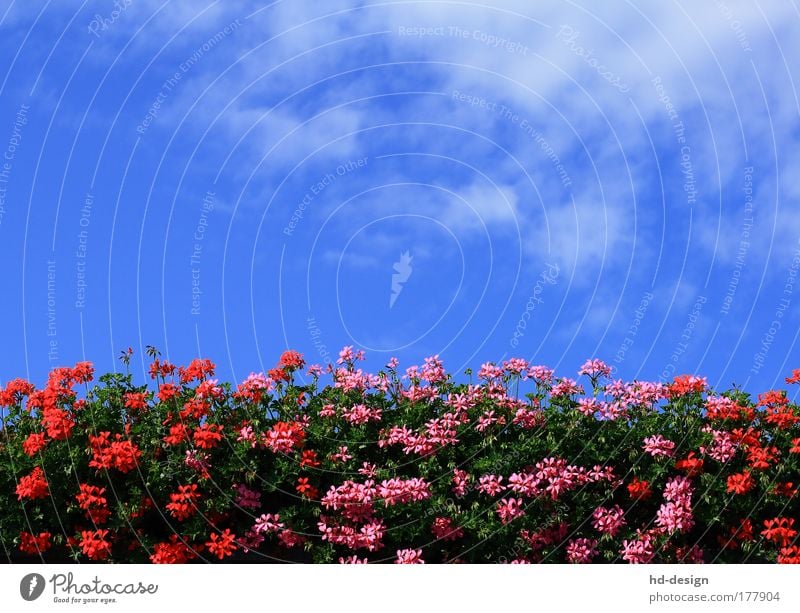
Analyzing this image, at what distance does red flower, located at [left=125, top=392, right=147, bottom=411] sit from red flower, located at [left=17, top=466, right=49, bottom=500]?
3.43 ft

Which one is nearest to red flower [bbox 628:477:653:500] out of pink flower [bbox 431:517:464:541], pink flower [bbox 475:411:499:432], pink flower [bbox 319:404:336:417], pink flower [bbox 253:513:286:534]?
pink flower [bbox 475:411:499:432]

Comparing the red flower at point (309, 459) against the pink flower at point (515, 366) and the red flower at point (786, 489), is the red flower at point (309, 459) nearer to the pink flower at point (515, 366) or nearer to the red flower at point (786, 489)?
the pink flower at point (515, 366)

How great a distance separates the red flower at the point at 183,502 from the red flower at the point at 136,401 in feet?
3.56

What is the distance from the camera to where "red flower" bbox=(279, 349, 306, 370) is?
951 centimetres

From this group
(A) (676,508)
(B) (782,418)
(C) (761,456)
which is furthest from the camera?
(B) (782,418)

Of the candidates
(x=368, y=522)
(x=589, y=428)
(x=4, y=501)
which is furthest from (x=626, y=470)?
(x=4, y=501)

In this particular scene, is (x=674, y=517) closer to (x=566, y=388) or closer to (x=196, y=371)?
(x=566, y=388)

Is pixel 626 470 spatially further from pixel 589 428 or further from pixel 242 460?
pixel 242 460

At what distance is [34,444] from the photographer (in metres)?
8.48

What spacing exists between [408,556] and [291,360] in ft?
8.10

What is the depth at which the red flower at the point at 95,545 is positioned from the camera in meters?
8.19

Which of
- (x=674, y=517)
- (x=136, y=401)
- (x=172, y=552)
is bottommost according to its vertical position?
(x=674, y=517)

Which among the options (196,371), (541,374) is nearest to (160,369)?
(196,371)

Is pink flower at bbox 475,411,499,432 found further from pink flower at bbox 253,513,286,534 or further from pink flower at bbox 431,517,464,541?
pink flower at bbox 253,513,286,534
